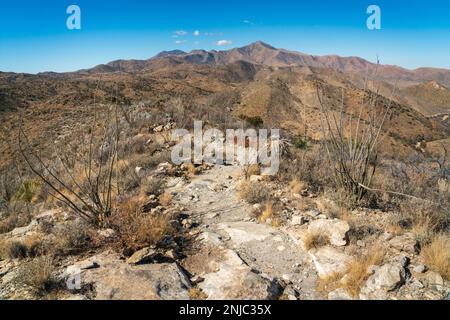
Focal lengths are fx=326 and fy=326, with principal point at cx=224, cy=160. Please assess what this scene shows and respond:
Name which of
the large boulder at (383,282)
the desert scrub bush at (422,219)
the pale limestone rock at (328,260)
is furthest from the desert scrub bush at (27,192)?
the desert scrub bush at (422,219)

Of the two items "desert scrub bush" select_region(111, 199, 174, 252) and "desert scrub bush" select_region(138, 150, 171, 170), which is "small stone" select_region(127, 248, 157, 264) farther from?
"desert scrub bush" select_region(138, 150, 171, 170)

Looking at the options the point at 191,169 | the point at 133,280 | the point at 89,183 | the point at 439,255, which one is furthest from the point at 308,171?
the point at 133,280

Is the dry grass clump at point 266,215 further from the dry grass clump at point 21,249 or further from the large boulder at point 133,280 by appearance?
the dry grass clump at point 21,249

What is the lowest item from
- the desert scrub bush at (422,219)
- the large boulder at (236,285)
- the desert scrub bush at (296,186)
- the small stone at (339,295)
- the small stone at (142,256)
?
the small stone at (339,295)

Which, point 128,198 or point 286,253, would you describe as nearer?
point 286,253

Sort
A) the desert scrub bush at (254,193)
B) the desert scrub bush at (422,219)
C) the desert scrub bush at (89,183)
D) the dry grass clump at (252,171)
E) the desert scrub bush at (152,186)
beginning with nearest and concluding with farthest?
the desert scrub bush at (422,219) → the desert scrub bush at (89,183) → the desert scrub bush at (254,193) → the desert scrub bush at (152,186) → the dry grass clump at (252,171)

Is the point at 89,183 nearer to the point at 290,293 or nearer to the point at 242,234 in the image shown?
the point at 242,234
